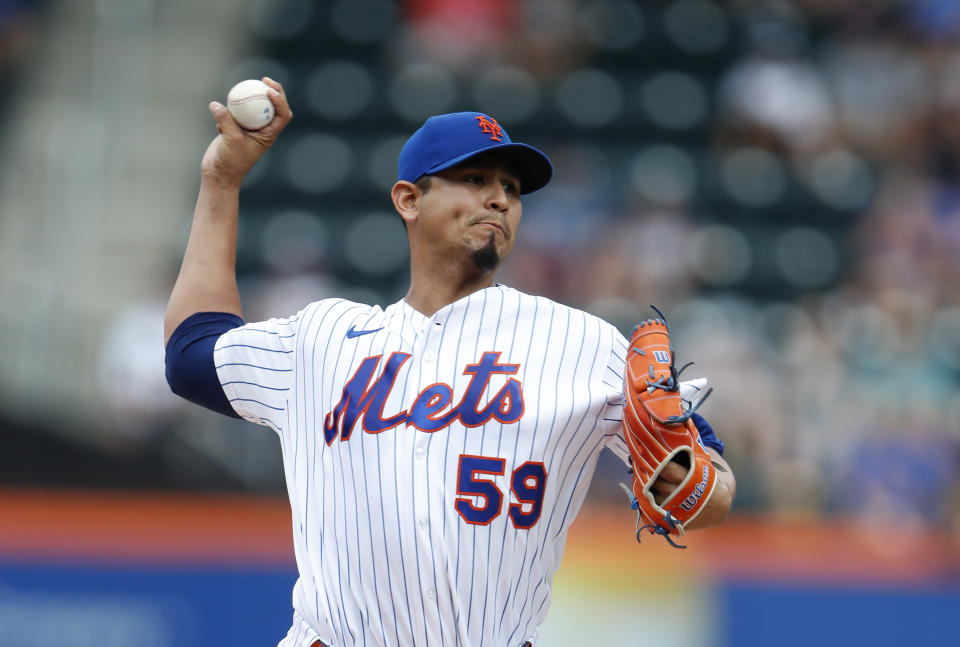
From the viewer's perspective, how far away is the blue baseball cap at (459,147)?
2742mm

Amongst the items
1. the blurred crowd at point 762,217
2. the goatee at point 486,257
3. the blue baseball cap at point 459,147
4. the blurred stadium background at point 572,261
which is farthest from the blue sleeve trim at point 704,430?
the blurred crowd at point 762,217

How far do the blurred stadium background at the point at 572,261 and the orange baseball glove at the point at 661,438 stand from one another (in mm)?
3164

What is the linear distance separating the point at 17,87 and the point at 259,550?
598cm

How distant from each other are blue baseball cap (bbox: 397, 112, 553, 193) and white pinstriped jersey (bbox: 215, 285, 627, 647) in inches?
12.4

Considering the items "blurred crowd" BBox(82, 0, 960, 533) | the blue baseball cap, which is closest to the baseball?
the blue baseball cap

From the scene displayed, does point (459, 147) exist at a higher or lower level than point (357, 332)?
higher

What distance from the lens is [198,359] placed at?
2.84 metres

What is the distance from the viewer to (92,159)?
30.0 ft

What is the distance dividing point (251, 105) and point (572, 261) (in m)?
5.03

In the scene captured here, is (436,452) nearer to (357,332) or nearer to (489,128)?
(357,332)

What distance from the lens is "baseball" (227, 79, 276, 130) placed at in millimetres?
2904

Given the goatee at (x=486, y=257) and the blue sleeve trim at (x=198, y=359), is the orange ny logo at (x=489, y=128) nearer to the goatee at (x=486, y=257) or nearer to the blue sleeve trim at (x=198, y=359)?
the goatee at (x=486, y=257)

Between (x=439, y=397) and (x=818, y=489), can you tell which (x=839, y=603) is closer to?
(x=818, y=489)

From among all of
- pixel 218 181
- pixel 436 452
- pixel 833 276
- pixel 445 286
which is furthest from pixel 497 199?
pixel 833 276
